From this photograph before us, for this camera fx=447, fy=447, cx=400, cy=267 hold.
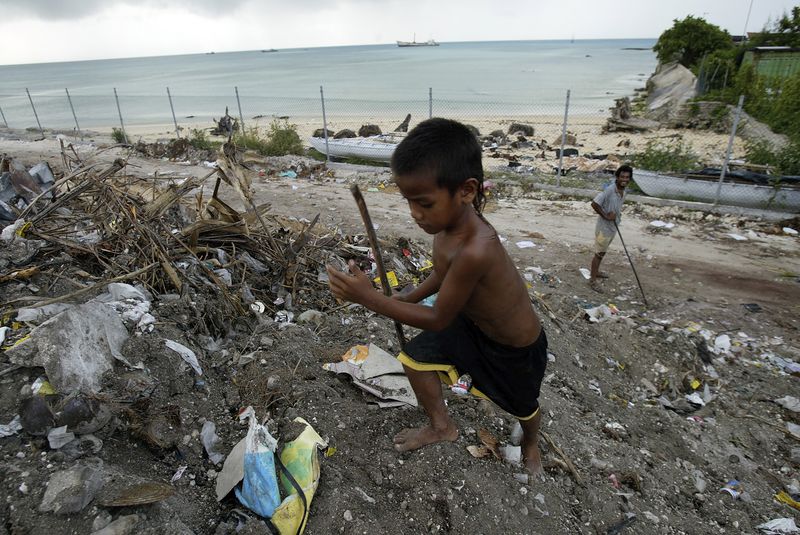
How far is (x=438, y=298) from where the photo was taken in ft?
6.00

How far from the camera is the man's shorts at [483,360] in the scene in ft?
6.97

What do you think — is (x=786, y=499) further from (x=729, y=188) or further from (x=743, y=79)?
(x=743, y=79)

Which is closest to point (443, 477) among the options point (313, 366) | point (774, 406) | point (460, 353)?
point (460, 353)

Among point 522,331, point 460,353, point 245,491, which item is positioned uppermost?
point 522,331

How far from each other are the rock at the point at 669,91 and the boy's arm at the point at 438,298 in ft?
68.6

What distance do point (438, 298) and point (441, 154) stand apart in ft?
1.87

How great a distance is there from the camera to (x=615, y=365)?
4004 millimetres

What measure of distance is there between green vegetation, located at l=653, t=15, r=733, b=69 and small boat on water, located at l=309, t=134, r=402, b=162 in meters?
21.4

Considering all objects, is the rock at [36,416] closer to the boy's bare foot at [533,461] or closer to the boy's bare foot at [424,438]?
the boy's bare foot at [424,438]

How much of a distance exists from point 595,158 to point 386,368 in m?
11.9

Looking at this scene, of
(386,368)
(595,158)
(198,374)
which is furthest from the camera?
(595,158)

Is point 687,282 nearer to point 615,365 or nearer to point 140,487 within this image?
point 615,365

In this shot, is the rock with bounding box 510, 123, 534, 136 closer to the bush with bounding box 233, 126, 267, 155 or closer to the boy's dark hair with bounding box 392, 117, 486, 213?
the bush with bounding box 233, 126, 267, 155

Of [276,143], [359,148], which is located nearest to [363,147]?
[359,148]
